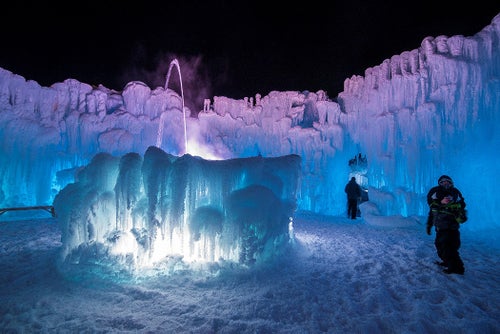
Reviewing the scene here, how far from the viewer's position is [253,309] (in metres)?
3.92

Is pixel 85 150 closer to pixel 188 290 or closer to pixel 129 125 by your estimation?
pixel 129 125

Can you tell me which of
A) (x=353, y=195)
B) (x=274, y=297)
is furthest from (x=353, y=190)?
(x=274, y=297)

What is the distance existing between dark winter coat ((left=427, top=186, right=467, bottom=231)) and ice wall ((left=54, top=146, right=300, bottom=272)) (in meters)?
3.21

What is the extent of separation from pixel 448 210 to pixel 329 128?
11796 millimetres

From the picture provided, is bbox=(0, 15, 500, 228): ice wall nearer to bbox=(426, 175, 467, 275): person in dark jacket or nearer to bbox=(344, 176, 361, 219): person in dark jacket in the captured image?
bbox=(344, 176, 361, 219): person in dark jacket

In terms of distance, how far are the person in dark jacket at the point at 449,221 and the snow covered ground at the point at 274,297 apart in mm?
259

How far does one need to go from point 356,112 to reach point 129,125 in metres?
13.4

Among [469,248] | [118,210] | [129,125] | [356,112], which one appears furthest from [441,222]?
[129,125]

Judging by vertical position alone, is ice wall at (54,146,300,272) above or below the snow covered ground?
above

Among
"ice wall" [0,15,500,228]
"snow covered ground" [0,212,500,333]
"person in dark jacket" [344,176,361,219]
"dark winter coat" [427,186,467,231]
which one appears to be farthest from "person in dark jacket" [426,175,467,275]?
"person in dark jacket" [344,176,361,219]

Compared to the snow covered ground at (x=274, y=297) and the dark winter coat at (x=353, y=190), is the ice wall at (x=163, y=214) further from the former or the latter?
the dark winter coat at (x=353, y=190)

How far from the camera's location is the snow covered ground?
344 centimetres

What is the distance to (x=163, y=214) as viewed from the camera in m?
5.94

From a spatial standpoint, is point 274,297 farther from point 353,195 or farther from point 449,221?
point 353,195
